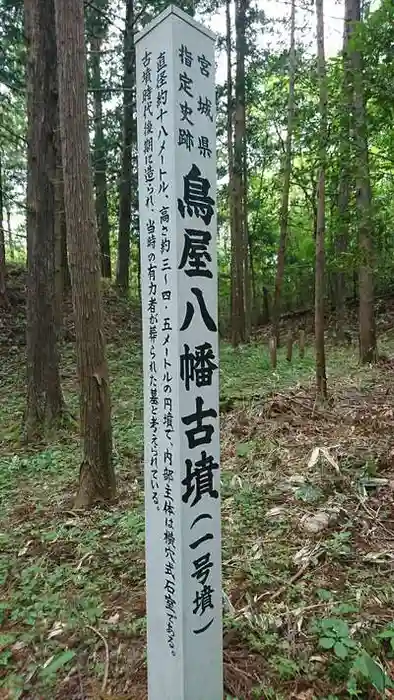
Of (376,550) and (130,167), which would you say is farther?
(130,167)

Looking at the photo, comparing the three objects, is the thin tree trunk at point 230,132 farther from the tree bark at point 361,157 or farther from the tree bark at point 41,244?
the tree bark at point 41,244

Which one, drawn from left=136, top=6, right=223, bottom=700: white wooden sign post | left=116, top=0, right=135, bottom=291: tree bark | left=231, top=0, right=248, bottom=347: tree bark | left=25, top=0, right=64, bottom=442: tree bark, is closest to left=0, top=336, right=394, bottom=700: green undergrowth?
left=136, top=6, right=223, bottom=700: white wooden sign post

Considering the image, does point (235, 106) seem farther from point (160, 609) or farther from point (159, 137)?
point (160, 609)

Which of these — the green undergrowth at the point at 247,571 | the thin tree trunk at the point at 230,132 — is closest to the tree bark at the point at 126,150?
the thin tree trunk at the point at 230,132

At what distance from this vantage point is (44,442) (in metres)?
6.63

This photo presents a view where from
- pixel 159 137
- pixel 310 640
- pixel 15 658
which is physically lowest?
pixel 15 658

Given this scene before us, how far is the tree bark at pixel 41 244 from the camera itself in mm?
6793

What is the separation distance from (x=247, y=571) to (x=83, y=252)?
9.34 feet

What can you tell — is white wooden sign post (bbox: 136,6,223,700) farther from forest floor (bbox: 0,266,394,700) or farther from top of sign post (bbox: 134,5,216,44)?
forest floor (bbox: 0,266,394,700)

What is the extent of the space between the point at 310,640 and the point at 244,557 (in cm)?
84

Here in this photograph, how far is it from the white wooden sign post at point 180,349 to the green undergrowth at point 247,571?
0.59 m

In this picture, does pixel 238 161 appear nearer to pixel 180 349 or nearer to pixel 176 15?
pixel 176 15

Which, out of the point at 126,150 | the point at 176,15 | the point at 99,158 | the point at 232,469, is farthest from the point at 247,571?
the point at 126,150

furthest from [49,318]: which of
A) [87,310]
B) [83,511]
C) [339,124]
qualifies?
[339,124]
